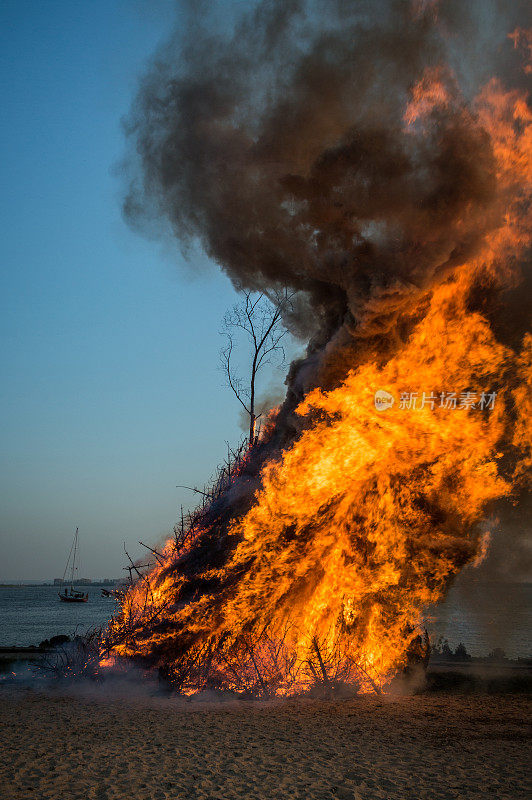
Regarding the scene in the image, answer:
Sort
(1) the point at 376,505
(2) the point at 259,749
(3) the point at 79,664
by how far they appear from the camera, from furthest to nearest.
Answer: (3) the point at 79,664 < (1) the point at 376,505 < (2) the point at 259,749

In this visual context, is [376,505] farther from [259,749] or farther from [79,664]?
[79,664]

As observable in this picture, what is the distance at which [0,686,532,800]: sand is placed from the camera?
7270 millimetres

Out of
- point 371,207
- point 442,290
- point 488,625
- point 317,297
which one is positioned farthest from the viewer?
point 488,625

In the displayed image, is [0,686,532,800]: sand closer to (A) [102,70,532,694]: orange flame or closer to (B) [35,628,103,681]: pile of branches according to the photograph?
(B) [35,628,103,681]: pile of branches

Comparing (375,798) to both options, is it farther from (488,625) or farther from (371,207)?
(488,625)

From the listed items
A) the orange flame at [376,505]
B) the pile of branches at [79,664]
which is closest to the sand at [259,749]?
the pile of branches at [79,664]

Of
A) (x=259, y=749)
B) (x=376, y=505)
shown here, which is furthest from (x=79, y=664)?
(x=376, y=505)

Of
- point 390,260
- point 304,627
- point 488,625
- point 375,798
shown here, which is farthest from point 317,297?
point 488,625

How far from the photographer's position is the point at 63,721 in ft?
34.7

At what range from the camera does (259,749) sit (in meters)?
8.91

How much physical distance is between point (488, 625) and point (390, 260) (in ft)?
A: 235

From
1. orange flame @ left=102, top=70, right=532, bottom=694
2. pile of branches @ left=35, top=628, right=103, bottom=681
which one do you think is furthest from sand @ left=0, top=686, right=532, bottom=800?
orange flame @ left=102, top=70, right=532, bottom=694

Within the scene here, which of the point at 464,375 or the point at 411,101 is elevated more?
the point at 411,101

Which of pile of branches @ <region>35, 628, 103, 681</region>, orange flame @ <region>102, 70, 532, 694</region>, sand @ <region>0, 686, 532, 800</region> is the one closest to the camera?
sand @ <region>0, 686, 532, 800</region>
